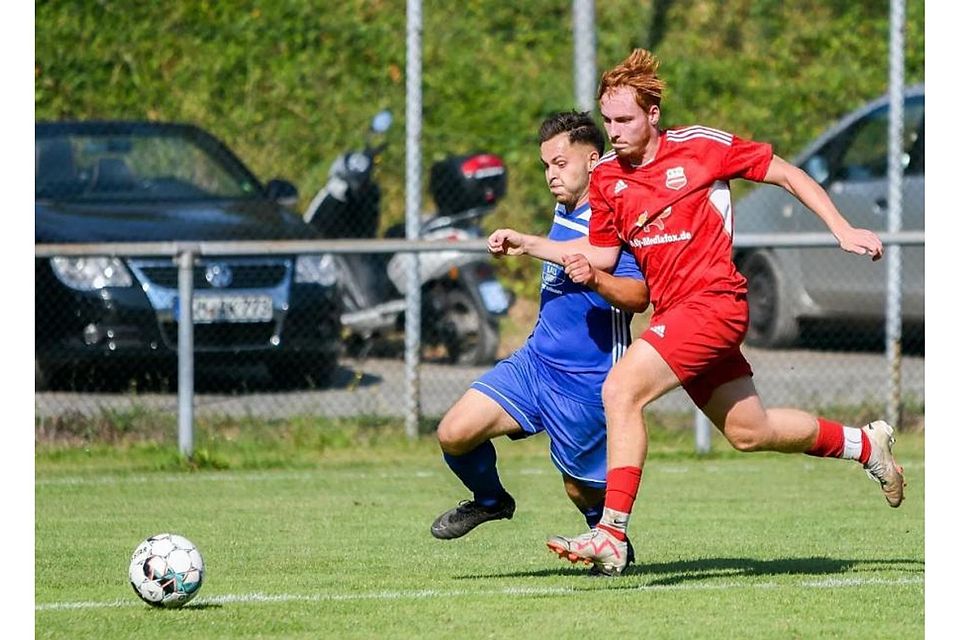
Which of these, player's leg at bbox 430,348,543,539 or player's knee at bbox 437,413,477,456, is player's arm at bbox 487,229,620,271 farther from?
player's knee at bbox 437,413,477,456

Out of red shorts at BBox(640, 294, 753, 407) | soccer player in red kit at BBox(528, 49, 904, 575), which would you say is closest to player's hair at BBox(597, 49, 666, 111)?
soccer player in red kit at BBox(528, 49, 904, 575)

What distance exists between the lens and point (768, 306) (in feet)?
44.0

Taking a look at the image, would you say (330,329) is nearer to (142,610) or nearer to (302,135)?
(302,135)

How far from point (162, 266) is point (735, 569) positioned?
18.7 ft

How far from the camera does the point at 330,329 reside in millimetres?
11719

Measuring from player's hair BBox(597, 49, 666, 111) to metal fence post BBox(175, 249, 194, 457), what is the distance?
4.82 meters

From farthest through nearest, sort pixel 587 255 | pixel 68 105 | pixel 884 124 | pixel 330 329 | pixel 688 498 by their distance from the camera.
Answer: pixel 68 105 → pixel 884 124 → pixel 330 329 → pixel 688 498 → pixel 587 255

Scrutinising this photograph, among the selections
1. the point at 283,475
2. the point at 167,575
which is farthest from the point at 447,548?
the point at 283,475

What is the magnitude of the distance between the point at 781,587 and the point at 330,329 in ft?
18.9

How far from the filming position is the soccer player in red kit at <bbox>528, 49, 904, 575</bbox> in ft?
20.6

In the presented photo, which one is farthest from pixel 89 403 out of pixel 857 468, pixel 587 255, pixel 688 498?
pixel 587 255

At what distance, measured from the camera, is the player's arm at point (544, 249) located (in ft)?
20.8

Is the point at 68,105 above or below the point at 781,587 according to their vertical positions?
above

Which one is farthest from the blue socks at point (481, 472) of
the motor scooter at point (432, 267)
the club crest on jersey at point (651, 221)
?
the motor scooter at point (432, 267)
